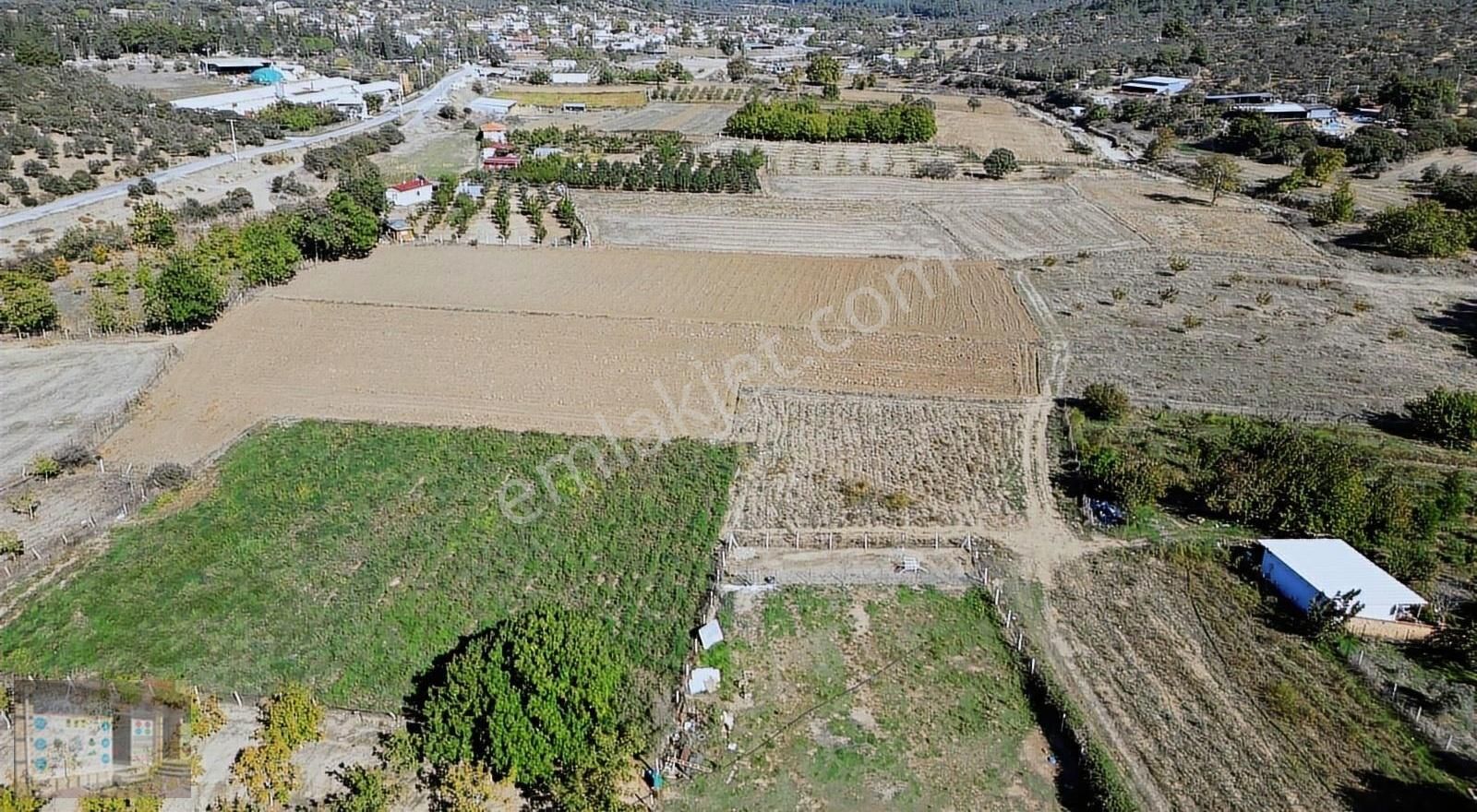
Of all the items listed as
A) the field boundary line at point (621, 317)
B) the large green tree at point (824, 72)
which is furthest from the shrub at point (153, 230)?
the large green tree at point (824, 72)

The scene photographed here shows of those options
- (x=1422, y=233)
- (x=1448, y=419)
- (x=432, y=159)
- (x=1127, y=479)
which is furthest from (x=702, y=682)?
(x=432, y=159)

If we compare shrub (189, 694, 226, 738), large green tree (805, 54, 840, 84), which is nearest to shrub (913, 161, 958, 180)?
large green tree (805, 54, 840, 84)

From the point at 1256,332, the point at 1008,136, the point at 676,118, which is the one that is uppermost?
the point at 1008,136

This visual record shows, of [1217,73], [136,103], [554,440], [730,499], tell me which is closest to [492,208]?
[554,440]

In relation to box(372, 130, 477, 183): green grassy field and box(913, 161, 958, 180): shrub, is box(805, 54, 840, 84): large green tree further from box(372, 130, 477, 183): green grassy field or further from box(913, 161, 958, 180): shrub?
box(372, 130, 477, 183): green grassy field

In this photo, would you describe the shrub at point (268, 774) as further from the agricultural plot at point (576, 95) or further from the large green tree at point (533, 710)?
the agricultural plot at point (576, 95)

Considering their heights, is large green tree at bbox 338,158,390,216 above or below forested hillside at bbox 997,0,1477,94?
below

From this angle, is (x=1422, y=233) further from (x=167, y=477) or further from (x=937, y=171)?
(x=167, y=477)

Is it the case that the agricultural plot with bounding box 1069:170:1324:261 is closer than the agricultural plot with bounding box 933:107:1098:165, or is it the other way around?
the agricultural plot with bounding box 1069:170:1324:261
